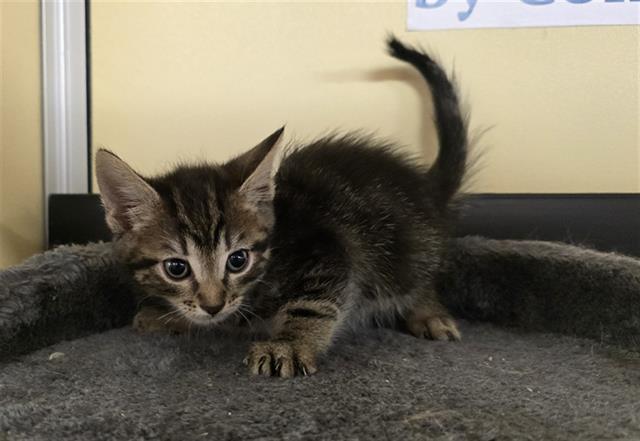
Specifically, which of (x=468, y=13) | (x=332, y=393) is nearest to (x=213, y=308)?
(x=332, y=393)

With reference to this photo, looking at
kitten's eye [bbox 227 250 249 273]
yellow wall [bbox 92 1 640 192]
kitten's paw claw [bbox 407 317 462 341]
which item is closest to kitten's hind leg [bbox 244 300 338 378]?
kitten's eye [bbox 227 250 249 273]

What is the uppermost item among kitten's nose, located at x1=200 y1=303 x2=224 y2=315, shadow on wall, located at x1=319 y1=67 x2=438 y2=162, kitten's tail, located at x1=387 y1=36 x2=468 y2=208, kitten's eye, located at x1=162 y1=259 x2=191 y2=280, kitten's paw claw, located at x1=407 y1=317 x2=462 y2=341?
shadow on wall, located at x1=319 y1=67 x2=438 y2=162

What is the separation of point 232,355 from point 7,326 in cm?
39

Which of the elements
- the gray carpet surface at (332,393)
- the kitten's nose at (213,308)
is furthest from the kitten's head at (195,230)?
the gray carpet surface at (332,393)

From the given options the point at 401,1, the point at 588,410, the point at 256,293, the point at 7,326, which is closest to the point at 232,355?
the point at 256,293

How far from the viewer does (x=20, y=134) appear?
1464 mm

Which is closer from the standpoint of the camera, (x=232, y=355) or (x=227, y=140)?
(x=232, y=355)

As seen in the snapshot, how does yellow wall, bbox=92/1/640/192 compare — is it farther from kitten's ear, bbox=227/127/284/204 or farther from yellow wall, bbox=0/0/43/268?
kitten's ear, bbox=227/127/284/204

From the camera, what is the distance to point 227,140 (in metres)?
1.64

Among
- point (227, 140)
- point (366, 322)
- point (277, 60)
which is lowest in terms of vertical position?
point (366, 322)

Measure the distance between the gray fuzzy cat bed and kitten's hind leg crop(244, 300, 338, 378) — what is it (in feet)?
0.11

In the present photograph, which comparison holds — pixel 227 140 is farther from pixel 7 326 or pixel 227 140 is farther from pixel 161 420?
pixel 161 420

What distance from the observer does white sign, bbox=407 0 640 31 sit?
1.49m

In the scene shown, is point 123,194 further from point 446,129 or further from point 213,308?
point 446,129
